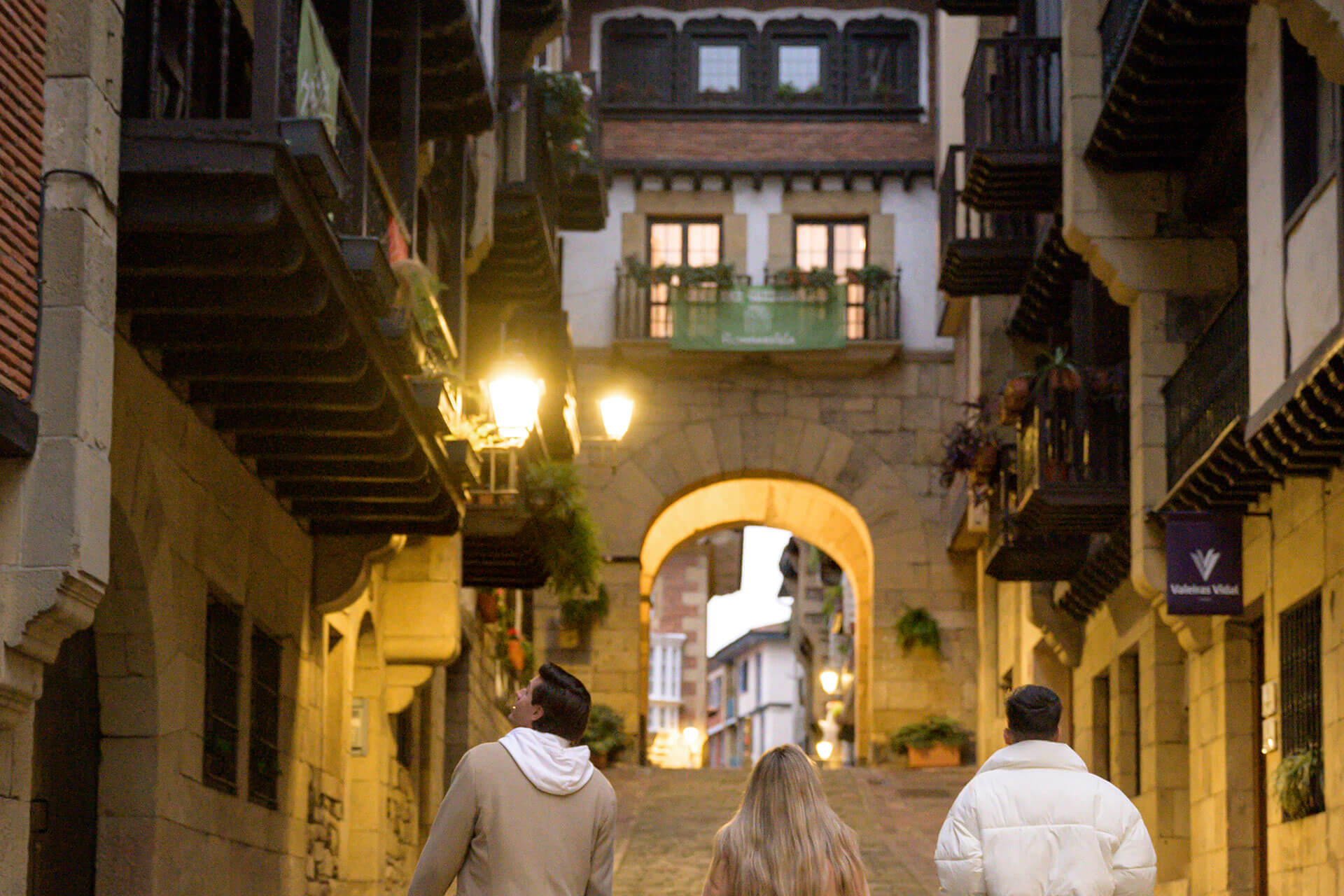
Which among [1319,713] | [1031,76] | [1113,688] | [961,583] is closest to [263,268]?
[1319,713]

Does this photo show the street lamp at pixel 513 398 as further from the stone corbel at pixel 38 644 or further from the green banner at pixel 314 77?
the stone corbel at pixel 38 644

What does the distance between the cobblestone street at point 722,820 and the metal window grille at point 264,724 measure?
14.6 feet

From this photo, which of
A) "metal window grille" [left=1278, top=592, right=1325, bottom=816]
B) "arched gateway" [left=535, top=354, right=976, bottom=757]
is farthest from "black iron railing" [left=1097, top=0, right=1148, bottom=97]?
"arched gateway" [left=535, top=354, right=976, bottom=757]

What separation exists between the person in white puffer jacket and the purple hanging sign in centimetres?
902

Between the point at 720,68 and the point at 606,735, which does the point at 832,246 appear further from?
the point at 606,735

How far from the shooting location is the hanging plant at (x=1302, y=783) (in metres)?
13.1

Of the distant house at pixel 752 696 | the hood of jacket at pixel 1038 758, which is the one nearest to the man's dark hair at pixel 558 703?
the hood of jacket at pixel 1038 758

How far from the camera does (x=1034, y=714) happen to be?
21.9 feet

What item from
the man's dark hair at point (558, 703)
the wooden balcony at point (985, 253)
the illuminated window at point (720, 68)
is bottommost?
the man's dark hair at point (558, 703)

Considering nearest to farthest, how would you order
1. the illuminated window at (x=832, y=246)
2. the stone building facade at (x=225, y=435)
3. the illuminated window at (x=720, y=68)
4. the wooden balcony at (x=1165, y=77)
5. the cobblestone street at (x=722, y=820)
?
the stone building facade at (x=225, y=435) → the wooden balcony at (x=1165, y=77) → the cobblestone street at (x=722, y=820) → the illuminated window at (x=832, y=246) → the illuminated window at (x=720, y=68)

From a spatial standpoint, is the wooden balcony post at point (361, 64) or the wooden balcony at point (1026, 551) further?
the wooden balcony at point (1026, 551)

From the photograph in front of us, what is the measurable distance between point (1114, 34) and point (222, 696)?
8.71 m

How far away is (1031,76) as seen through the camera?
64.8 feet

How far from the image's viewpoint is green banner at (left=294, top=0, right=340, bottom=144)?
10.3 m
